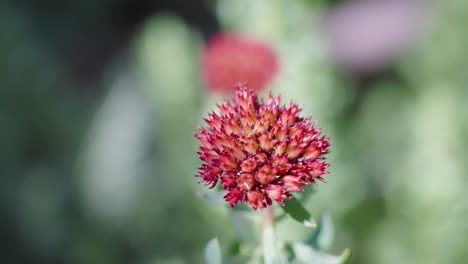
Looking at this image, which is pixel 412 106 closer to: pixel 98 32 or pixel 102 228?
pixel 102 228

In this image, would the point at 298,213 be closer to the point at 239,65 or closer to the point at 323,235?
the point at 323,235

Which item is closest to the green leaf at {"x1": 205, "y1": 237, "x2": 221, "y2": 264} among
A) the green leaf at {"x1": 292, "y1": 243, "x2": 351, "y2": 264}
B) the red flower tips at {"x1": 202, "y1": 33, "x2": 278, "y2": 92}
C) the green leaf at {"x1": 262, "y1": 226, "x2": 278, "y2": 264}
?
the green leaf at {"x1": 262, "y1": 226, "x2": 278, "y2": 264}

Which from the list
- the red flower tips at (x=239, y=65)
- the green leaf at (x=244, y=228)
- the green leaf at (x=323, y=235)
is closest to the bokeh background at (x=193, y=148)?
the red flower tips at (x=239, y=65)

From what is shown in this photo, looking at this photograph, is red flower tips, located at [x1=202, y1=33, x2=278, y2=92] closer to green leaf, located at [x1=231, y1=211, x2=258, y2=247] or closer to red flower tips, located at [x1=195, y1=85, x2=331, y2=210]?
green leaf, located at [x1=231, y1=211, x2=258, y2=247]

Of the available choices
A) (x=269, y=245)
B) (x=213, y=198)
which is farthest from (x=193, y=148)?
(x=269, y=245)

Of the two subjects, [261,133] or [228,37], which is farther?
[228,37]

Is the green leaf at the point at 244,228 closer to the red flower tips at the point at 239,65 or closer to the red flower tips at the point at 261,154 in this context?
the red flower tips at the point at 261,154

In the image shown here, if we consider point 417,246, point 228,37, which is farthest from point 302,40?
point 417,246
